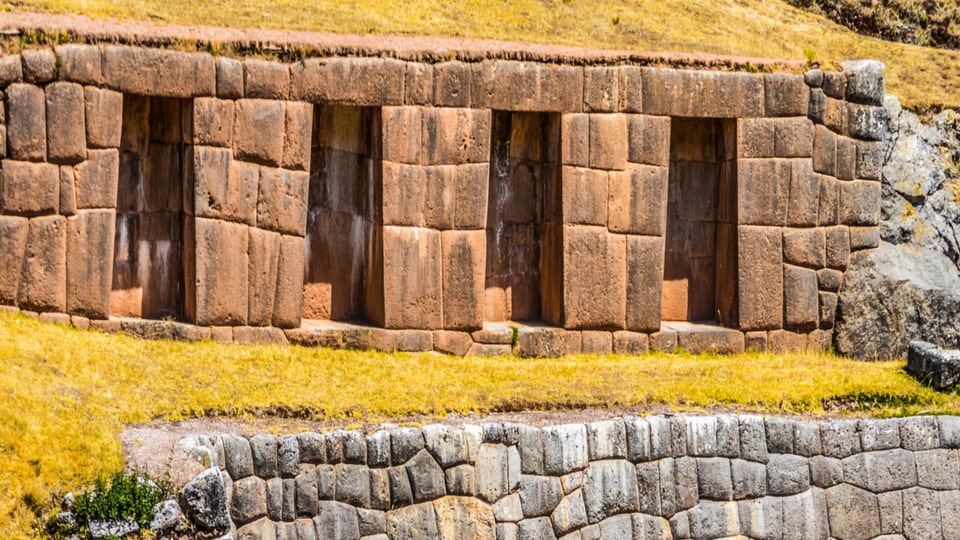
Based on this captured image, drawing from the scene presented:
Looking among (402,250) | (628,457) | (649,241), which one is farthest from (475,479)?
(649,241)

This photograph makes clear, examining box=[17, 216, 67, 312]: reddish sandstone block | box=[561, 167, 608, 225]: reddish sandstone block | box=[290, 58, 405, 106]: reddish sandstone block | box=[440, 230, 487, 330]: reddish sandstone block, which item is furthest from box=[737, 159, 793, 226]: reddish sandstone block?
box=[17, 216, 67, 312]: reddish sandstone block

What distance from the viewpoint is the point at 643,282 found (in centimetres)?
2403

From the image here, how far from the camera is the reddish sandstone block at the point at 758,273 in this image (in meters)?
24.5

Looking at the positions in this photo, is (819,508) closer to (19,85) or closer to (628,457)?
(628,457)

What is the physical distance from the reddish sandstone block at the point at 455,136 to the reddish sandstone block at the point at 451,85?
0.12m

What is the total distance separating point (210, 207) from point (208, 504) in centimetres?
705

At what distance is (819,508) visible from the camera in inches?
778

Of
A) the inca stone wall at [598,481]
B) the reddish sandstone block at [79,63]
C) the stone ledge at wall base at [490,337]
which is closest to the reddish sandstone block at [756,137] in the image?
the stone ledge at wall base at [490,337]

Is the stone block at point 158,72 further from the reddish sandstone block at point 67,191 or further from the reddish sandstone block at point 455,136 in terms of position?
the reddish sandstone block at point 455,136

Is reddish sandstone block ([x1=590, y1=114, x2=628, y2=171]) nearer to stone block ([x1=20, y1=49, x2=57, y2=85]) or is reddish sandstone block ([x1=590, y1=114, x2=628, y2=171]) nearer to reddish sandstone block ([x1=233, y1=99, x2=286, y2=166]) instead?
reddish sandstone block ([x1=233, y1=99, x2=286, y2=166])

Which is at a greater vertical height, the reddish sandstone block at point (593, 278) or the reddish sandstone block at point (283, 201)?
the reddish sandstone block at point (283, 201)

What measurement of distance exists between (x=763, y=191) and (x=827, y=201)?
3.79 feet

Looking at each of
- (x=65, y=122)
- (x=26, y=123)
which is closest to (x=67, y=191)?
(x=65, y=122)

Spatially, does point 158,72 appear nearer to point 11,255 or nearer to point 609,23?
point 11,255
